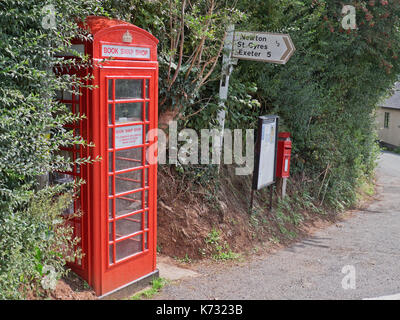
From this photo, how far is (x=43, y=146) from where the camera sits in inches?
165

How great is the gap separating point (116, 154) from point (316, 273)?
3231 mm

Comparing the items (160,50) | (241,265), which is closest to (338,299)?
(241,265)

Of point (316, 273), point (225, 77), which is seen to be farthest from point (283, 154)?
point (316, 273)

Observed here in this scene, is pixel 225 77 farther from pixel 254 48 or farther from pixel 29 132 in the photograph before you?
pixel 29 132

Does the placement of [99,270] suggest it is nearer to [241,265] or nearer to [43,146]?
[43,146]

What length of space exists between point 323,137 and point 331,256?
13.6ft

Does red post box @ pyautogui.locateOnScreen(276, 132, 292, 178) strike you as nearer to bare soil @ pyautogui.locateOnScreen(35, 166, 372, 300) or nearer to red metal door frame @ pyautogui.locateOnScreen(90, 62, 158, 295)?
bare soil @ pyautogui.locateOnScreen(35, 166, 372, 300)

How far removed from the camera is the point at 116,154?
16.0 feet

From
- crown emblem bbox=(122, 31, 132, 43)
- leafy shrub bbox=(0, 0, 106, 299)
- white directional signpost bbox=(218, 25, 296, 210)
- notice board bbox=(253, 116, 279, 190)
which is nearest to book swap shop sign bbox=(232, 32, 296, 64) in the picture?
white directional signpost bbox=(218, 25, 296, 210)

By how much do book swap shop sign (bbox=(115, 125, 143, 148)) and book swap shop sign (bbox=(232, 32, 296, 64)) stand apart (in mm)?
2645

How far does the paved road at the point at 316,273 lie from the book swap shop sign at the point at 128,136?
1.75m

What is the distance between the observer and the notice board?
752 centimetres

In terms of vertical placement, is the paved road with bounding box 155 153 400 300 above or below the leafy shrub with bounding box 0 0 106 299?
below
